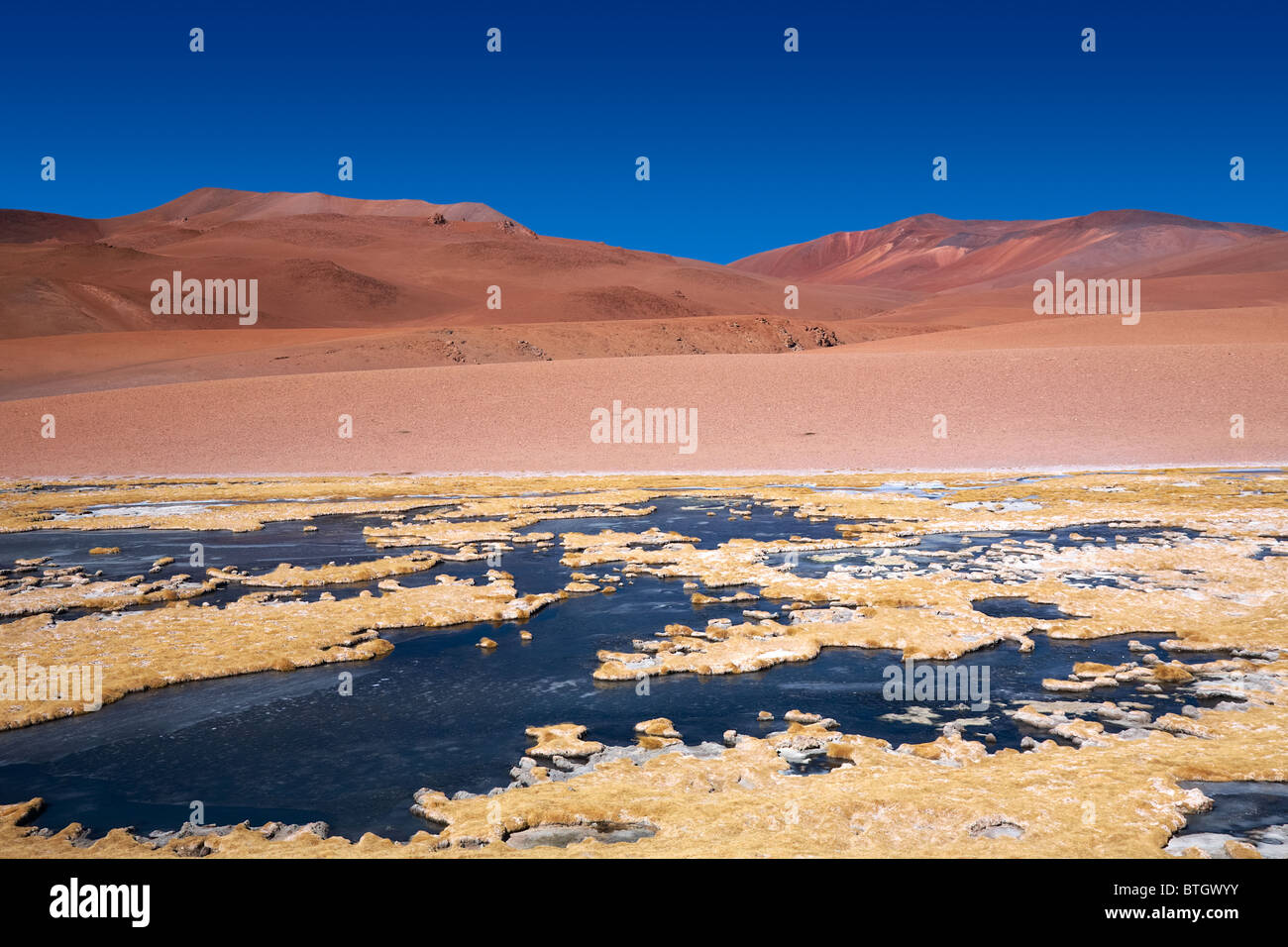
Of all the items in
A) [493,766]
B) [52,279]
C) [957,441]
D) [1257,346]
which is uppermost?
[52,279]

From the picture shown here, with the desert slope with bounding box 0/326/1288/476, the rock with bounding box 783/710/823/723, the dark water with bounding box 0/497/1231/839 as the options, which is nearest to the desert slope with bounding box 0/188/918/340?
the desert slope with bounding box 0/326/1288/476

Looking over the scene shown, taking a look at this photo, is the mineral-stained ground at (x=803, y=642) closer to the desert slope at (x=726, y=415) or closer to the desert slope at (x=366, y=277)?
the desert slope at (x=726, y=415)

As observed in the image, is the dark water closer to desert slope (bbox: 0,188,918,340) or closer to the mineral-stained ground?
the mineral-stained ground

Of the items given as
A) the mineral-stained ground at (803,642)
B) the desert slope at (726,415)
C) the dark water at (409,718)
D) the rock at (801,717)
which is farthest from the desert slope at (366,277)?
the rock at (801,717)
